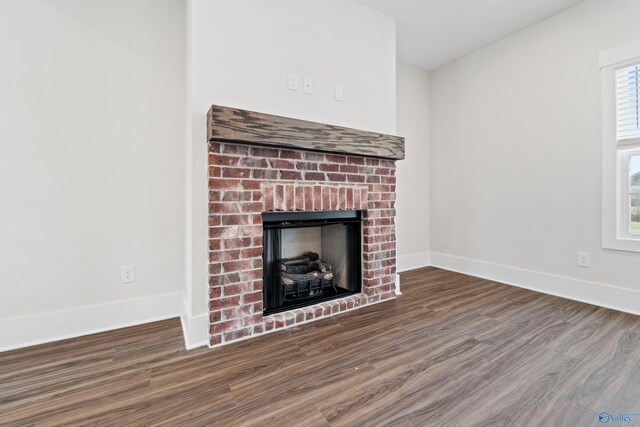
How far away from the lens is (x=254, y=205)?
1.86 meters

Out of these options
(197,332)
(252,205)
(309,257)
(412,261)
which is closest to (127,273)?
(197,332)

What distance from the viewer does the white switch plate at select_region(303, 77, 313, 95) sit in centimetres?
213

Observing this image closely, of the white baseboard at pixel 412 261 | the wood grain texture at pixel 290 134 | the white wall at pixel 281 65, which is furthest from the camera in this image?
the white baseboard at pixel 412 261

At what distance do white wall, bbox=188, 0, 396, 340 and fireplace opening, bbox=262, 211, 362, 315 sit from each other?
459 millimetres

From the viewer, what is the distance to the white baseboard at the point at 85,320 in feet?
5.71

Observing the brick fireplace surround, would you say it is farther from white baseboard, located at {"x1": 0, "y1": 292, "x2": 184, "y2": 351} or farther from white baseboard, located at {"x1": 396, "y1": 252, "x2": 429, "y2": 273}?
white baseboard, located at {"x1": 396, "y1": 252, "x2": 429, "y2": 273}

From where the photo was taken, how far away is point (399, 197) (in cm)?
349

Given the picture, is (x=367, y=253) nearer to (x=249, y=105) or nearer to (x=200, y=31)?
(x=249, y=105)

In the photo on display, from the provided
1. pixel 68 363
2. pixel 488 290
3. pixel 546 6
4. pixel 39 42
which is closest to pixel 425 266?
pixel 488 290

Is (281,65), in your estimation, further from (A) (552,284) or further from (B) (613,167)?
(A) (552,284)

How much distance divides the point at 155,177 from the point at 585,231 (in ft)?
11.6

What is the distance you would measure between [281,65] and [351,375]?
200cm

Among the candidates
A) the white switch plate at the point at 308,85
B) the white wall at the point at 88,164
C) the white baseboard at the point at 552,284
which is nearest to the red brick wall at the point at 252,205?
the white switch plate at the point at 308,85

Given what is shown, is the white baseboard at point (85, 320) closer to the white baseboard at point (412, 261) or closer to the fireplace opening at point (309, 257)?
the fireplace opening at point (309, 257)
